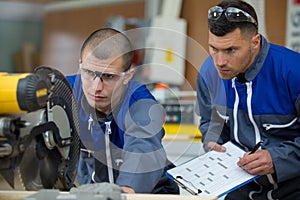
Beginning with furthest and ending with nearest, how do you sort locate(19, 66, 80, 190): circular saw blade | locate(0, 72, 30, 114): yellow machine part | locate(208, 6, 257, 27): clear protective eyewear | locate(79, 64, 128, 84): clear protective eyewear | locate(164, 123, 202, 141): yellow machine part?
locate(164, 123, 202, 141): yellow machine part, locate(208, 6, 257, 27): clear protective eyewear, locate(79, 64, 128, 84): clear protective eyewear, locate(19, 66, 80, 190): circular saw blade, locate(0, 72, 30, 114): yellow machine part

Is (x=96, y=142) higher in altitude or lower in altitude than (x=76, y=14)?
lower

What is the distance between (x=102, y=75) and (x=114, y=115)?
13 centimetres

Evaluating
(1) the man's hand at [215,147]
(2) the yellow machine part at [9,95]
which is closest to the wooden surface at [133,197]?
(2) the yellow machine part at [9,95]

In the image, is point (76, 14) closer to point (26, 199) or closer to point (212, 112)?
point (212, 112)

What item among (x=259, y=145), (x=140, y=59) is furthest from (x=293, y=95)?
(x=140, y=59)

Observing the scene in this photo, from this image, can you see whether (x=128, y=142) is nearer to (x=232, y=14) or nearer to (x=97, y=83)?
(x=97, y=83)

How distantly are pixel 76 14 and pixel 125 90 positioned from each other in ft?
10.9

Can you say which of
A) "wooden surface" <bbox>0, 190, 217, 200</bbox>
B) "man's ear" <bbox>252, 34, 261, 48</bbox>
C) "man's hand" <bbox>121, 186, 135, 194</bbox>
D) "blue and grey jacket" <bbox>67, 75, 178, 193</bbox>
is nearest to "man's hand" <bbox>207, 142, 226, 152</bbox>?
"blue and grey jacket" <bbox>67, 75, 178, 193</bbox>

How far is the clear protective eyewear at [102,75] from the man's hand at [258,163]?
1.53 ft

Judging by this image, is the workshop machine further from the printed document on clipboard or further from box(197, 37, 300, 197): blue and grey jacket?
box(197, 37, 300, 197): blue and grey jacket

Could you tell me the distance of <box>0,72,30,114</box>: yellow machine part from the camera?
117 centimetres

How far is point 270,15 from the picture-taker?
10.3 feet

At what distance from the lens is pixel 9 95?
116 centimetres

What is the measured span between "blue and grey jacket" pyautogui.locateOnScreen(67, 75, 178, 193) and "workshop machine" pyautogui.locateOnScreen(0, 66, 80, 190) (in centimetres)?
11
